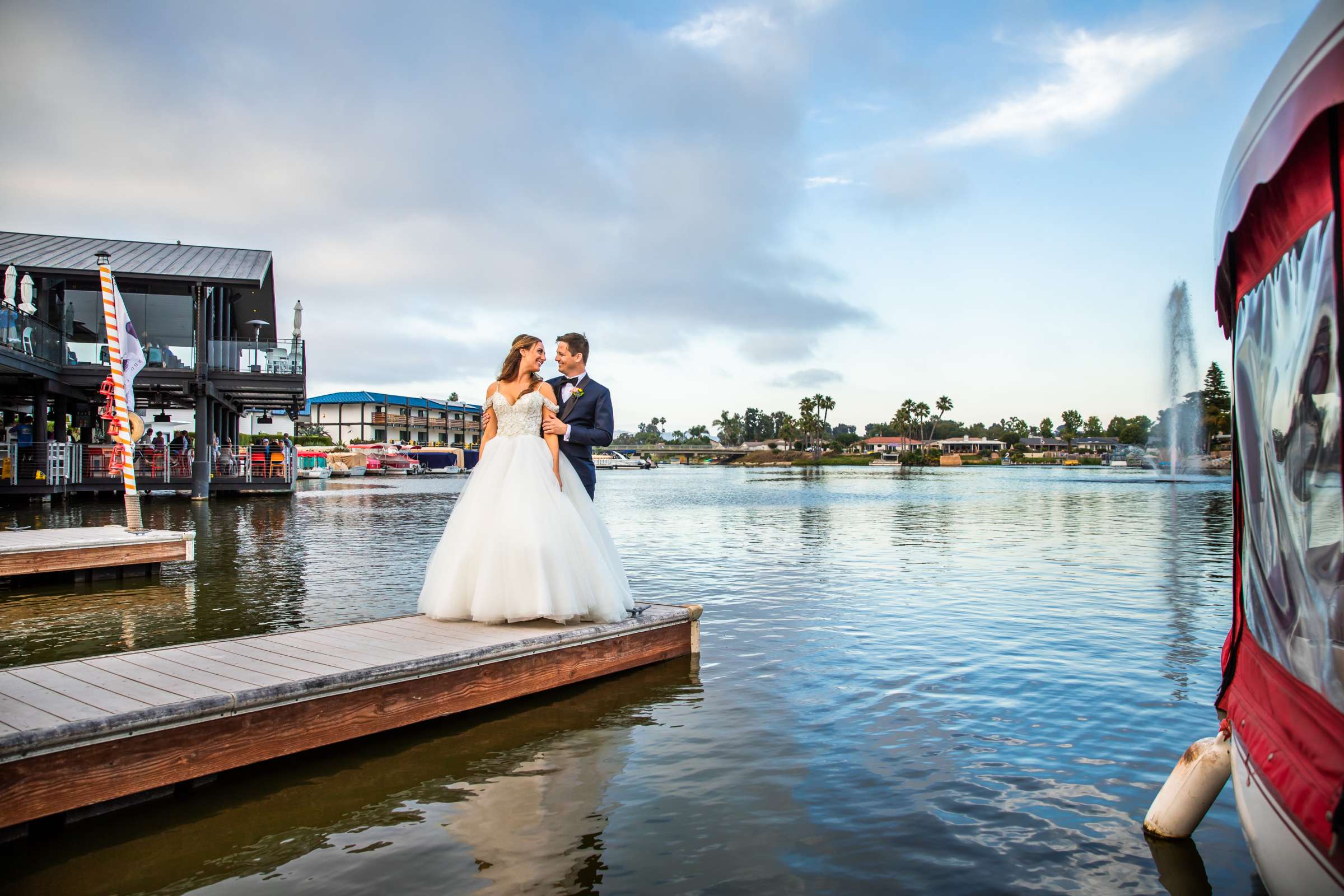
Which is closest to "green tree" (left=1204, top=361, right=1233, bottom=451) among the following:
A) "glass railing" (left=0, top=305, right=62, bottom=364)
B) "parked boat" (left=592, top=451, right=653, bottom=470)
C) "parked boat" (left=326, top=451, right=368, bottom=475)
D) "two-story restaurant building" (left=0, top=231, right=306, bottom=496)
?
"parked boat" (left=592, top=451, right=653, bottom=470)

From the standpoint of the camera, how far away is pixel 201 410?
28.3 m

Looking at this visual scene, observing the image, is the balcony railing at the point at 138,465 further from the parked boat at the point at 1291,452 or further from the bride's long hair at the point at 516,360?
the parked boat at the point at 1291,452

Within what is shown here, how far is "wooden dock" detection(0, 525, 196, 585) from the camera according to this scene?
11734 mm

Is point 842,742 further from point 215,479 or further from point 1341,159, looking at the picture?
point 215,479

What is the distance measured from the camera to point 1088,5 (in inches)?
548

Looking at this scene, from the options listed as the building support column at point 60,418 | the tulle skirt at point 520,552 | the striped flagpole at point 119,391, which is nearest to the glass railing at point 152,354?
the building support column at point 60,418

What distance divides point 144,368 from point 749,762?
2953 cm

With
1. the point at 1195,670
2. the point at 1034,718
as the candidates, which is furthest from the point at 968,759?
the point at 1195,670

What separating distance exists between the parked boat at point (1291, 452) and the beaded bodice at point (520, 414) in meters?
5.19

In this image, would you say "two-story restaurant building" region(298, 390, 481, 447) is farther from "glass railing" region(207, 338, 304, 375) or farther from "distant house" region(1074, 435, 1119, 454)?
"distant house" region(1074, 435, 1119, 454)

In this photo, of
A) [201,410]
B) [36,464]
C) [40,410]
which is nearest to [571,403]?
[36,464]

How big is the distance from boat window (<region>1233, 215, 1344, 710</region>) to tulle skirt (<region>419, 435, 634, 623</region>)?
4911 mm

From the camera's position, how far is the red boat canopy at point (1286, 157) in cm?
208

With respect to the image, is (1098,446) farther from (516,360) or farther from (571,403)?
(516,360)
